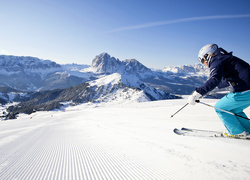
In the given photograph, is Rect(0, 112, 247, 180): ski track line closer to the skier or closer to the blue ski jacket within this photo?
the skier

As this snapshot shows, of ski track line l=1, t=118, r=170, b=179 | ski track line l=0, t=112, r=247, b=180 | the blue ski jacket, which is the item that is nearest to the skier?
the blue ski jacket

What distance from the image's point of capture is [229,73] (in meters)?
3.51

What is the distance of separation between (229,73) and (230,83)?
26cm

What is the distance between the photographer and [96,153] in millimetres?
3561

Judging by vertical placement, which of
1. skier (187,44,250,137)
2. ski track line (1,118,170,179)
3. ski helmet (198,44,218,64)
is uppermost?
ski helmet (198,44,218,64)

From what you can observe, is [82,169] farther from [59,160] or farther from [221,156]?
[221,156]

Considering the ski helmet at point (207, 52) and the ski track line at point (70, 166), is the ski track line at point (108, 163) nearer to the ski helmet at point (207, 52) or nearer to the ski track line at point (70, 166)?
the ski track line at point (70, 166)

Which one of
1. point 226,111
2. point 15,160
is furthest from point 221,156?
point 15,160

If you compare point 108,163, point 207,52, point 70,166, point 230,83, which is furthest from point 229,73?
point 70,166

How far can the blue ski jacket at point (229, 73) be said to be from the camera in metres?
3.31

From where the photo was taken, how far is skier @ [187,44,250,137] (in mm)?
3361

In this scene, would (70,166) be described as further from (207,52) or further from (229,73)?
(207,52)

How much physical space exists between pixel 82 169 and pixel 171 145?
2.33 metres

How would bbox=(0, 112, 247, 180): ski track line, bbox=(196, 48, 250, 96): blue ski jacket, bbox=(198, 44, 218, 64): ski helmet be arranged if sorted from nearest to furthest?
bbox=(0, 112, 247, 180): ski track line, bbox=(196, 48, 250, 96): blue ski jacket, bbox=(198, 44, 218, 64): ski helmet
